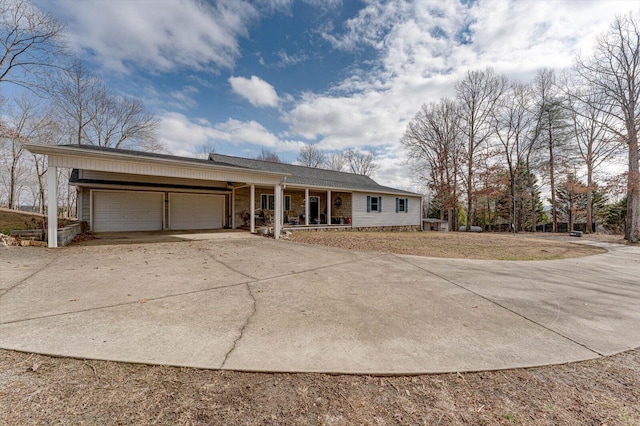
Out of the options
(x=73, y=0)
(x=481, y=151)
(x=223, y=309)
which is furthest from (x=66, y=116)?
(x=481, y=151)

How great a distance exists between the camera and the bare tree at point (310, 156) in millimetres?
39344

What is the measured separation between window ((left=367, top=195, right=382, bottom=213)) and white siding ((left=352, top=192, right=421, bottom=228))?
22cm

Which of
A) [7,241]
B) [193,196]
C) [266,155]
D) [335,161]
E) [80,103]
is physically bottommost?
[7,241]

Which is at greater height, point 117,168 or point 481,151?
point 481,151

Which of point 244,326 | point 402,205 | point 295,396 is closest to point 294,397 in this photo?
point 295,396

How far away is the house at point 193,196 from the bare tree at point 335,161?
21.2 meters

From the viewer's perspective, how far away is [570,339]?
2918mm

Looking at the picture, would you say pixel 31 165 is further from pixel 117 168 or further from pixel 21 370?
pixel 21 370

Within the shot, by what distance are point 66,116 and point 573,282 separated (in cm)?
3423

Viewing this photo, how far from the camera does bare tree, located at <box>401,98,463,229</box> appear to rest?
989 inches

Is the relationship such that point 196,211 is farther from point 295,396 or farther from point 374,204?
point 295,396

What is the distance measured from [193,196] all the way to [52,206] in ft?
21.9

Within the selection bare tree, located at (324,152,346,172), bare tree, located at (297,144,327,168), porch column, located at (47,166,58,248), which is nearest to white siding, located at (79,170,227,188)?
porch column, located at (47,166,58,248)

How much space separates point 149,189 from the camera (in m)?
12.4
